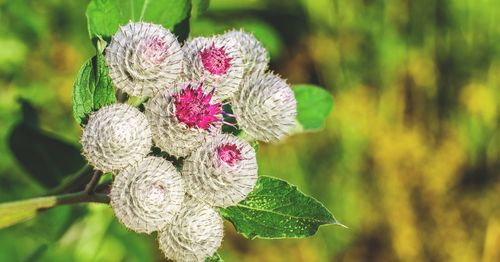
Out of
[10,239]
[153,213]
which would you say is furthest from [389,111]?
[153,213]

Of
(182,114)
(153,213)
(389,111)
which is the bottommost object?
(153,213)

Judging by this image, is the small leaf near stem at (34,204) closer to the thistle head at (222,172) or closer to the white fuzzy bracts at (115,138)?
the white fuzzy bracts at (115,138)

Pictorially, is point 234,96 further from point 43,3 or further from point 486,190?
point 486,190

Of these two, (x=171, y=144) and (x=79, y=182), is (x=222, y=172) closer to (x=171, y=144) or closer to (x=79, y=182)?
(x=171, y=144)

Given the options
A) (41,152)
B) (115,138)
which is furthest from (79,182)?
(41,152)

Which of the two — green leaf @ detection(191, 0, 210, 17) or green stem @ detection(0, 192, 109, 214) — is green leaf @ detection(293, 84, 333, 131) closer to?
green leaf @ detection(191, 0, 210, 17)

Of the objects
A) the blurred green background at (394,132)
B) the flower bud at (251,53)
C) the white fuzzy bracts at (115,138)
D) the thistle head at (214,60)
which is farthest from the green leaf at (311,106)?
the blurred green background at (394,132)
